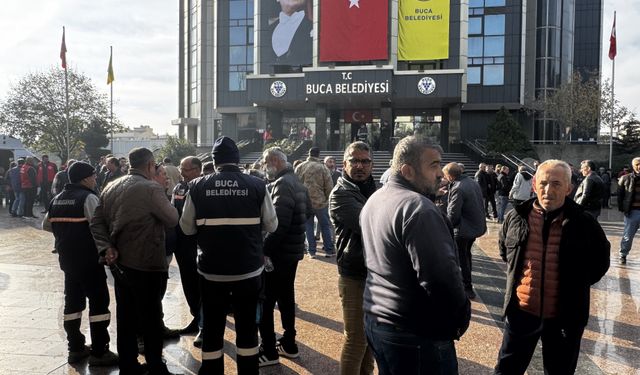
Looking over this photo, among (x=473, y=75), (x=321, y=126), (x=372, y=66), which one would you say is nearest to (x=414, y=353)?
(x=372, y=66)

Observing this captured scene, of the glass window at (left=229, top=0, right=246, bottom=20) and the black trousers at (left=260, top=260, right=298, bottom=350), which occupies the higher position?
the glass window at (left=229, top=0, right=246, bottom=20)

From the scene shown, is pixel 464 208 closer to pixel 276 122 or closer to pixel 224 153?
pixel 224 153

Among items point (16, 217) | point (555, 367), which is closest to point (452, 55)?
point (16, 217)

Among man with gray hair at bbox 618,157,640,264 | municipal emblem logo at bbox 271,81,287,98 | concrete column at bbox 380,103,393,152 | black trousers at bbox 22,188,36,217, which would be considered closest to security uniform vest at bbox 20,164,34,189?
black trousers at bbox 22,188,36,217

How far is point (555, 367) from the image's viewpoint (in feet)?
11.3

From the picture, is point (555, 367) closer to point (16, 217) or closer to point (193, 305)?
point (193, 305)

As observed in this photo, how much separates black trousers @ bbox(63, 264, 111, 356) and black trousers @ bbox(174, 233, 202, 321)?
0.87 metres

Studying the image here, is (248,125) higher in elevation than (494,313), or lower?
higher

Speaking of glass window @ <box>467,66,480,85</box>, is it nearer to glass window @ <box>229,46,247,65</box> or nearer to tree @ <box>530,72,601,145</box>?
tree @ <box>530,72,601,145</box>

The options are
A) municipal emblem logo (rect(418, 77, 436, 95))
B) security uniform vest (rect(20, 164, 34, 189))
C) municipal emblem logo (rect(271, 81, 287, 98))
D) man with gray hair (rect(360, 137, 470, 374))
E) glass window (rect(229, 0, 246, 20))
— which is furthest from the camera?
glass window (rect(229, 0, 246, 20))

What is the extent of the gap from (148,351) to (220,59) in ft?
130

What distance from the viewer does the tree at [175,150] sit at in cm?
3175

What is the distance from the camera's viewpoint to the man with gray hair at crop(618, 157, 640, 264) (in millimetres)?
8841

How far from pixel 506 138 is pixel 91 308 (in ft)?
96.8
